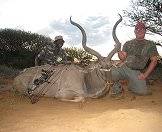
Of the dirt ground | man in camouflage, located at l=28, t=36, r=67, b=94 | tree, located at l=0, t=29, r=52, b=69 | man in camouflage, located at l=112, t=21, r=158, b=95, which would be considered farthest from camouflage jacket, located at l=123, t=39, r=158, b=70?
tree, located at l=0, t=29, r=52, b=69

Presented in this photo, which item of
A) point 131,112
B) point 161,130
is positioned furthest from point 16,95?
point 161,130

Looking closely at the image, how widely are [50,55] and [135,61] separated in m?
2.31

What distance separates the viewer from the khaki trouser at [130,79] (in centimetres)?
815

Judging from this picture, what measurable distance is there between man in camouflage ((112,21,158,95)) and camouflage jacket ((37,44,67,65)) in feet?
6.20

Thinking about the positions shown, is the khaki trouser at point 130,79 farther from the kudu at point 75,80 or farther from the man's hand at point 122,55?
the kudu at point 75,80

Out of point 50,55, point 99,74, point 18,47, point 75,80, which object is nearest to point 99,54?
point 99,74

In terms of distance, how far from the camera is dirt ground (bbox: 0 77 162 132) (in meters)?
5.23

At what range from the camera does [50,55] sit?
31.8 ft

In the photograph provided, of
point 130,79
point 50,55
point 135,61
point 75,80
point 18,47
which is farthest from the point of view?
point 18,47

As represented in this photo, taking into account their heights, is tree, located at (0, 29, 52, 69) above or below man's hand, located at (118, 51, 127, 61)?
above

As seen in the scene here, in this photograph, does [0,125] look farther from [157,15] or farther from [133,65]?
[157,15]

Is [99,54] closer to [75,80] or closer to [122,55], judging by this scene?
[122,55]

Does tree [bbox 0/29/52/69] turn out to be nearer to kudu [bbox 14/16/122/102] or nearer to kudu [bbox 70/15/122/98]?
kudu [bbox 14/16/122/102]

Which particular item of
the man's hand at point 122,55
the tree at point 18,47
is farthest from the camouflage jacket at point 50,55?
the tree at point 18,47
